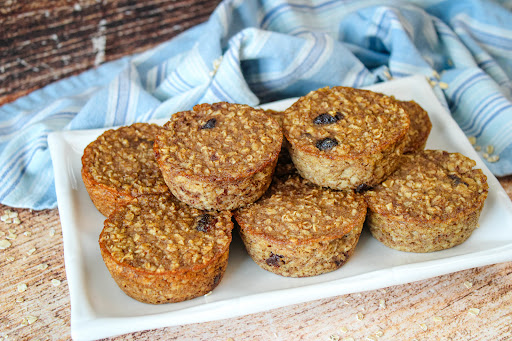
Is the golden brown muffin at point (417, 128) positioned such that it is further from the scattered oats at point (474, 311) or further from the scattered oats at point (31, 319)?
the scattered oats at point (31, 319)

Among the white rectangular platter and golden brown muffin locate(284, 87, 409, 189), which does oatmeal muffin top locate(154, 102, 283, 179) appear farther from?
the white rectangular platter

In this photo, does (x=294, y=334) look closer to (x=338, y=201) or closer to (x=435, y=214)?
(x=338, y=201)

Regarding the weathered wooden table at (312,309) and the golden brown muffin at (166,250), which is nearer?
the golden brown muffin at (166,250)

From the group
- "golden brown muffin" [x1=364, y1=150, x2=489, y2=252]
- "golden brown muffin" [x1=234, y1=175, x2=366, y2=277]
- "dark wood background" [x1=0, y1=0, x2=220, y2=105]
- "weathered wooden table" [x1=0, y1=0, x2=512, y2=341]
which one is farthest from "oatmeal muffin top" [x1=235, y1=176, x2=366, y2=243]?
"dark wood background" [x1=0, y1=0, x2=220, y2=105]

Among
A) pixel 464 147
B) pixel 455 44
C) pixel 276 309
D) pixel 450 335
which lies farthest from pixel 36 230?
pixel 455 44

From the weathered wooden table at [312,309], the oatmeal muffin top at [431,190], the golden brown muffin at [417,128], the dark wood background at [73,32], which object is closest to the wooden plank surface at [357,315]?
the weathered wooden table at [312,309]

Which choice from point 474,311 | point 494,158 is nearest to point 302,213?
point 474,311
